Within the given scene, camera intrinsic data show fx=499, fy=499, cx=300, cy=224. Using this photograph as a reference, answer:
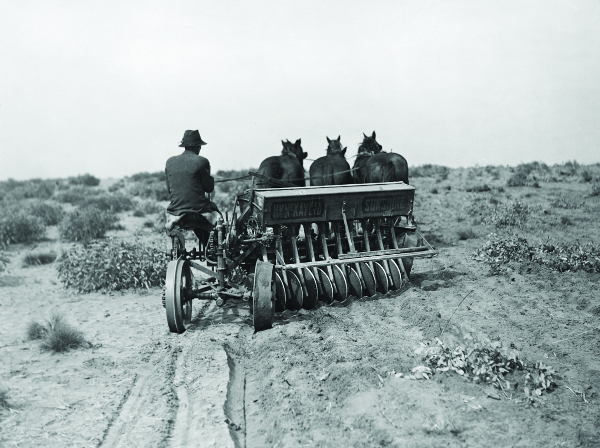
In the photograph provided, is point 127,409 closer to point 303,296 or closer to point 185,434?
point 185,434

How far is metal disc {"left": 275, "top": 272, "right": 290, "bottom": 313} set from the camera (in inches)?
270

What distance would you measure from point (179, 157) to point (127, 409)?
12.3ft

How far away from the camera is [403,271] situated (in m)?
7.98

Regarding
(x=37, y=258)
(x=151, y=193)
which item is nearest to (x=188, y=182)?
(x=37, y=258)

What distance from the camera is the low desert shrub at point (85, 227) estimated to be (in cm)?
1454

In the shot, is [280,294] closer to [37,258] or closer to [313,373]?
[313,373]

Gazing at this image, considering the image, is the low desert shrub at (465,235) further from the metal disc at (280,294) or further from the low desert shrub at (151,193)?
the low desert shrub at (151,193)

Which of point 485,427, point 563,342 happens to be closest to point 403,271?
point 563,342

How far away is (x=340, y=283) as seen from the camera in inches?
285

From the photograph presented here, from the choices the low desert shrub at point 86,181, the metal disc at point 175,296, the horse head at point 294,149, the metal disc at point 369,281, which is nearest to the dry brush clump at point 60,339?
the metal disc at point 175,296

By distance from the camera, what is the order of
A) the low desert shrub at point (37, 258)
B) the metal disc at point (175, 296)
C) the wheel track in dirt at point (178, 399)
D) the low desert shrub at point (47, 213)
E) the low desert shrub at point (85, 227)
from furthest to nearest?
the low desert shrub at point (47, 213)
the low desert shrub at point (85, 227)
the low desert shrub at point (37, 258)
the metal disc at point (175, 296)
the wheel track in dirt at point (178, 399)

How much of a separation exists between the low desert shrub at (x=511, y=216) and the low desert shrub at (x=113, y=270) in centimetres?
896

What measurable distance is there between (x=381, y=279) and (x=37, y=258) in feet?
29.0

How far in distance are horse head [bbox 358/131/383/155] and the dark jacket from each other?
5.61m
